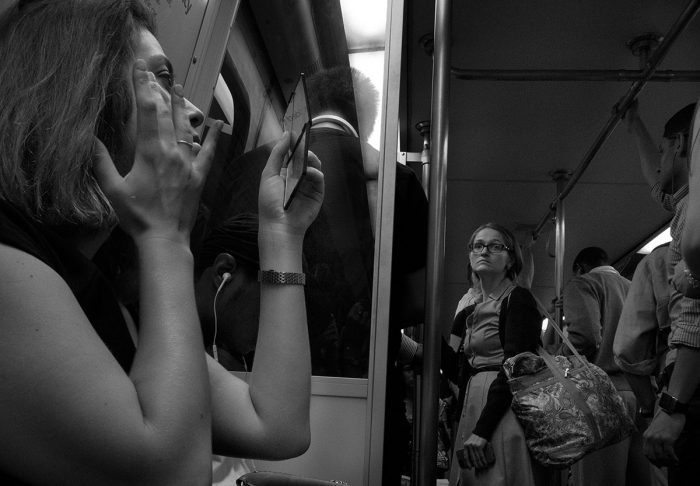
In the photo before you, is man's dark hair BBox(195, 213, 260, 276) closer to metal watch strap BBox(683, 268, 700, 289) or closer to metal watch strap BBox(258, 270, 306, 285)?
metal watch strap BBox(258, 270, 306, 285)

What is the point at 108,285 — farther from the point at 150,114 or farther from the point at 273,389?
the point at 273,389

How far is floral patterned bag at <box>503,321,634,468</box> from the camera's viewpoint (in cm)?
206

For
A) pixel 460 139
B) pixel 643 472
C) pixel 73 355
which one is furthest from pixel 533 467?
pixel 460 139

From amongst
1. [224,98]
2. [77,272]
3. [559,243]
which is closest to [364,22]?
[224,98]

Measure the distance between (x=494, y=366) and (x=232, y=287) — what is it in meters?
1.15

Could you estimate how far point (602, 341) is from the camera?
3176 millimetres

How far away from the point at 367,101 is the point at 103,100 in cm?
105

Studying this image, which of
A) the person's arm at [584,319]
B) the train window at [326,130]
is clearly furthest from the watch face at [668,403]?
the person's arm at [584,319]

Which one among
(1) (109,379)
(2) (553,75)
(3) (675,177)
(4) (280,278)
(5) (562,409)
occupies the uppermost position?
(2) (553,75)

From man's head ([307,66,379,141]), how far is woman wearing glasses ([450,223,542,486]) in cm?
89

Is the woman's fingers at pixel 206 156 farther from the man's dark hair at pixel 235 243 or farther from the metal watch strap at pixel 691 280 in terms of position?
the metal watch strap at pixel 691 280

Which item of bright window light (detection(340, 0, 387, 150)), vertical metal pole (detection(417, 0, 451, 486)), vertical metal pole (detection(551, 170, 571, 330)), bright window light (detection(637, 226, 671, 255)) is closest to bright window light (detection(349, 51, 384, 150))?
bright window light (detection(340, 0, 387, 150))

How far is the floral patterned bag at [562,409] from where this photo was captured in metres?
2.06

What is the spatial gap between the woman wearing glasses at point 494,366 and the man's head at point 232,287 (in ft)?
3.06
